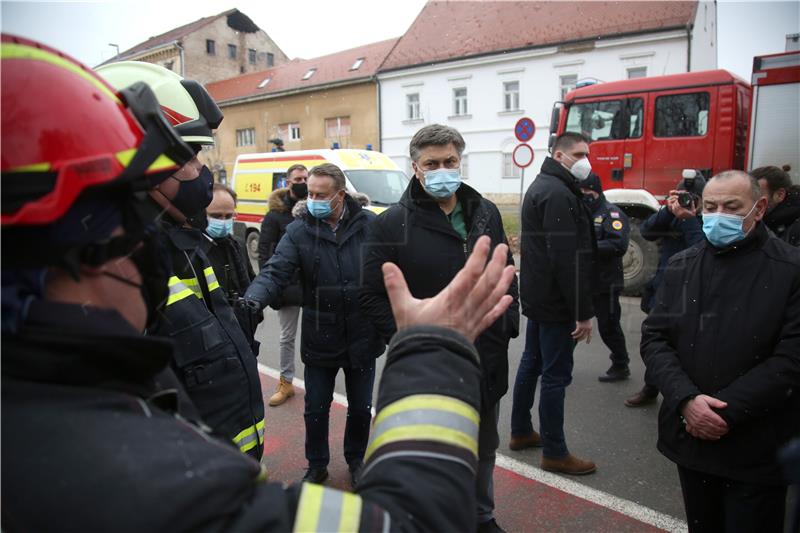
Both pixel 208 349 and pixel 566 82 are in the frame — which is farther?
pixel 566 82

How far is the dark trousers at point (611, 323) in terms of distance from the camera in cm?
468

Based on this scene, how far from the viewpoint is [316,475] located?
3.28 metres

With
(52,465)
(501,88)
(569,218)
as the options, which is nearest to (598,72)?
(501,88)

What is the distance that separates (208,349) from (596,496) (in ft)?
7.86

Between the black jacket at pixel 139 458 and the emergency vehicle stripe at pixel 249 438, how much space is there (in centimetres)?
96

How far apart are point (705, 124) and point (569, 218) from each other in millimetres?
5719

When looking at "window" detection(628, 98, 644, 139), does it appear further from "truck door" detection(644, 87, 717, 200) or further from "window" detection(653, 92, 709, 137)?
"window" detection(653, 92, 709, 137)

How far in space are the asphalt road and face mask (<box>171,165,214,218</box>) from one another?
8.50ft

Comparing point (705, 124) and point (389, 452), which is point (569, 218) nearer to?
point (389, 452)

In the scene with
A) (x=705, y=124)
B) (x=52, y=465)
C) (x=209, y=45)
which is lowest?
(x=52, y=465)

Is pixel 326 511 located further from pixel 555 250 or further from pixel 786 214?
pixel 786 214

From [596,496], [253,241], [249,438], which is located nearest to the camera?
[249,438]

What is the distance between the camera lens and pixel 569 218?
10.4ft

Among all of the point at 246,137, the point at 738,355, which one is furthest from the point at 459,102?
the point at 738,355
